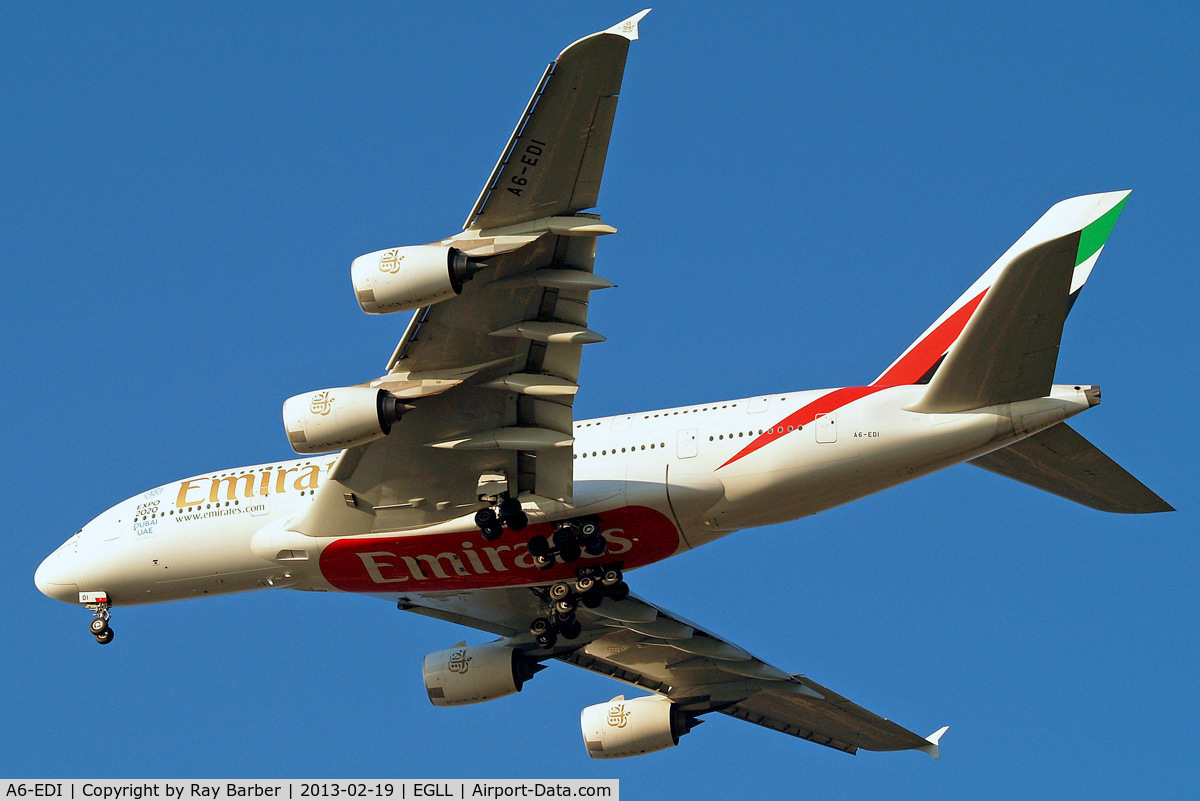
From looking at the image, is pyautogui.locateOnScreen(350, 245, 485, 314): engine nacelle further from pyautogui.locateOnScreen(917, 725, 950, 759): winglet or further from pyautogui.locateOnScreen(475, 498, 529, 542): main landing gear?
Answer: pyautogui.locateOnScreen(917, 725, 950, 759): winglet

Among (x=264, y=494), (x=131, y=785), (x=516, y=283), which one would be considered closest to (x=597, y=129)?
(x=516, y=283)

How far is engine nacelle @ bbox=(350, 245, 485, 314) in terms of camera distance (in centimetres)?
1908

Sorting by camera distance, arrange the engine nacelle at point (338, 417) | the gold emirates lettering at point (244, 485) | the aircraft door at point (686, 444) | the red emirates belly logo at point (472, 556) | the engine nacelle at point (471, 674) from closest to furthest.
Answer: the engine nacelle at point (338, 417) → the aircraft door at point (686, 444) → the red emirates belly logo at point (472, 556) → the gold emirates lettering at point (244, 485) → the engine nacelle at point (471, 674)

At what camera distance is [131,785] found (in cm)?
2317

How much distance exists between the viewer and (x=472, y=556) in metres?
24.5

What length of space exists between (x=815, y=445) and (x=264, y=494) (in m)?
10.0

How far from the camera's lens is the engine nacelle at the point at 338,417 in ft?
69.5

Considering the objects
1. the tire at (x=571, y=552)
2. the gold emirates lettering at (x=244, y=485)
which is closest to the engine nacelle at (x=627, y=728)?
the tire at (x=571, y=552)

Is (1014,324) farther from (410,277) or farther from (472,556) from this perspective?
(472,556)

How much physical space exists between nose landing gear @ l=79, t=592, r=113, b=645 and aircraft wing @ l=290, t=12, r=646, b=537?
16.7 feet

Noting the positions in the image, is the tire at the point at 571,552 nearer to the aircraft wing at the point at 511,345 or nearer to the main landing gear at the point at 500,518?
the aircraft wing at the point at 511,345

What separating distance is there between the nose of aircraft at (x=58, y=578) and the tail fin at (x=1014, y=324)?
15434mm

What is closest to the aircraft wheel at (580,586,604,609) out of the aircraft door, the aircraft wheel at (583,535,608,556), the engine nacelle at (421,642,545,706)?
the aircraft wheel at (583,535,608,556)
